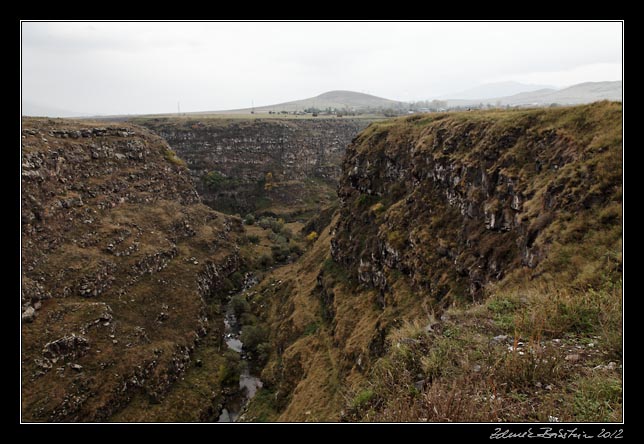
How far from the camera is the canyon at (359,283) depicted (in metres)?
9.30

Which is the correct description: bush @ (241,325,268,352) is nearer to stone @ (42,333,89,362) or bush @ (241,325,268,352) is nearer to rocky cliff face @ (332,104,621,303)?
rocky cliff face @ (332,104,621,303)

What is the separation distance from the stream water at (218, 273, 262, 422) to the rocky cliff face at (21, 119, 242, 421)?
3902mm

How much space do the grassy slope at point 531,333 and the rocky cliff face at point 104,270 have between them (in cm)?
2213

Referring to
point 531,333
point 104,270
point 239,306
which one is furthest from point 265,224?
point 531,333

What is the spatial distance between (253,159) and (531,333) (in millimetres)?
132218

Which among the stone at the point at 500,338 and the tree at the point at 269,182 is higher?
the tree at the point at 269,182

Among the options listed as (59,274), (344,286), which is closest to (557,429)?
(344,286)

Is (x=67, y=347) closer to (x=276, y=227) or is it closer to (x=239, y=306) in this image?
(x=239, y=306)

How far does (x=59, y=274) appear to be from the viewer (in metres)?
46.1

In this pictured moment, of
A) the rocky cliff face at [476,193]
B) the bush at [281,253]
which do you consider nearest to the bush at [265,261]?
the bush at [281,253]

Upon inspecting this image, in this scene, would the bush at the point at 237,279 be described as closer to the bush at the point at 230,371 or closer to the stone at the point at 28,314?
the bush at the point at 230,371

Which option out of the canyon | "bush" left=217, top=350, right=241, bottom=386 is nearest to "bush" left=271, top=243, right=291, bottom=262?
the canyon

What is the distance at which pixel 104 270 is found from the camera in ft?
163

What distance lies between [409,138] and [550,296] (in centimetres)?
3523
